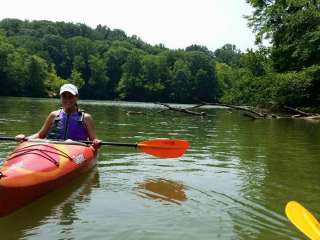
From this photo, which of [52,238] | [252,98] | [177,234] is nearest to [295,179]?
[177,234]

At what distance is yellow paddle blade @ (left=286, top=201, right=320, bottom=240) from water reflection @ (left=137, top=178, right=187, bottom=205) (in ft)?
6.69

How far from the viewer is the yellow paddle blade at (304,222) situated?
13.5 feet

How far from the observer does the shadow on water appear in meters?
5.01

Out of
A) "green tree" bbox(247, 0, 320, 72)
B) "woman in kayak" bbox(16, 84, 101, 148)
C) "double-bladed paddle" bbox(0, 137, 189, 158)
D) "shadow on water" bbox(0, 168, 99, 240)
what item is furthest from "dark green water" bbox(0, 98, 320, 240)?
"green tree" bbox(247, 0, 320, 72)

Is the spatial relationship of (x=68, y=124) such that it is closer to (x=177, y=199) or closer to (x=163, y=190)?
(x=163, y=190)

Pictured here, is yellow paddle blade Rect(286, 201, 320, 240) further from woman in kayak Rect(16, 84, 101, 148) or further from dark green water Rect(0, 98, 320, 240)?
woman in kayak Rect(16, 84, 101, 148)

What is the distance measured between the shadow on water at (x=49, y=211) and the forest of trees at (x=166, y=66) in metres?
22.8

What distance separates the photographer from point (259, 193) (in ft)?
22.7

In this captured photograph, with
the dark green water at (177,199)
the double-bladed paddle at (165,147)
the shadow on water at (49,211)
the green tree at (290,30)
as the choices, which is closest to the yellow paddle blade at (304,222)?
the dark green water at (177,199)

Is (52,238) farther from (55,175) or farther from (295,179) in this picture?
(295,179)

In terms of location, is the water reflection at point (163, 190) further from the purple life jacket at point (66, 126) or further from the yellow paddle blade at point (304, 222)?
the yellow paddle blade at point (304, 222)

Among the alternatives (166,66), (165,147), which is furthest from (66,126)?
(166,66)

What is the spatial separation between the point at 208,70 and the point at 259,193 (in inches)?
4228

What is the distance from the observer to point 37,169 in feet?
18.9
